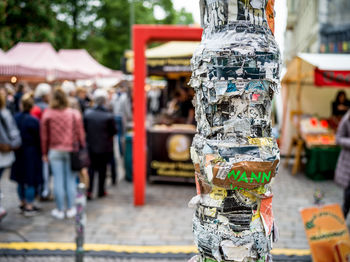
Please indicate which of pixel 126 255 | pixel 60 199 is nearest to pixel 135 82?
pixel 60 199

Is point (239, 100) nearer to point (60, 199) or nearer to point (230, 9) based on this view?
point (230, 9)

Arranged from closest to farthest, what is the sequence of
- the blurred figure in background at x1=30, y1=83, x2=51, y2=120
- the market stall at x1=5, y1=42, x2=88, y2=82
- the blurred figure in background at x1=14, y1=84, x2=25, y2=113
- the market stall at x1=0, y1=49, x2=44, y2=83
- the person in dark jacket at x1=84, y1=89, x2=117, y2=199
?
the blurred figure in background at x1=30, y1=83, x2=51, y2=120 → the person in dark jacket at x1=84, y1=89, x2=117, y2=199 → the blurred figure in background at x1=14, y1=84, x2=25, y2=113 → the market stall at x1=0, y1=49, x2=44, y2=83 → the market stall at x1=5, y1=42, x2=88, y2=82

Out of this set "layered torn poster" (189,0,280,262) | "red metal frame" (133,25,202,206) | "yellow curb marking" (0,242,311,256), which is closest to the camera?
"layered torn poster" (189,0,280,262)

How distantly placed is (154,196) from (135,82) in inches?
92.7

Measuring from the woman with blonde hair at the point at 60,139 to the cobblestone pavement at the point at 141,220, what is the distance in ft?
1.63

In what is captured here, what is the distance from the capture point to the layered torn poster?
52.3 inches

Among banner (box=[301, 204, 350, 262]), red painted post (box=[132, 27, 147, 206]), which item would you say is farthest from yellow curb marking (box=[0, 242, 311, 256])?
red painted post (box=[132, 27, 147, 206])

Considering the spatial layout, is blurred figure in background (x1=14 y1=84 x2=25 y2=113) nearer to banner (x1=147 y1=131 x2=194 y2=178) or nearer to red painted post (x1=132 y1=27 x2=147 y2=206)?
banner (x1=147 y1=131 x2=194 y2=178)

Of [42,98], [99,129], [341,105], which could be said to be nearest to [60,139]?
[99,129]

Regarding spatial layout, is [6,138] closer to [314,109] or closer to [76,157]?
[76,157]

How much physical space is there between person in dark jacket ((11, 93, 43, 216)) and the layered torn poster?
15.0ft

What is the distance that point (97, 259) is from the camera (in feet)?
12.8

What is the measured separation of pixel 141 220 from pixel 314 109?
6683mm

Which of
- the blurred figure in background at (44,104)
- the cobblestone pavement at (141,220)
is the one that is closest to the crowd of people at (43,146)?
the blurred figure in background at (44,104)
